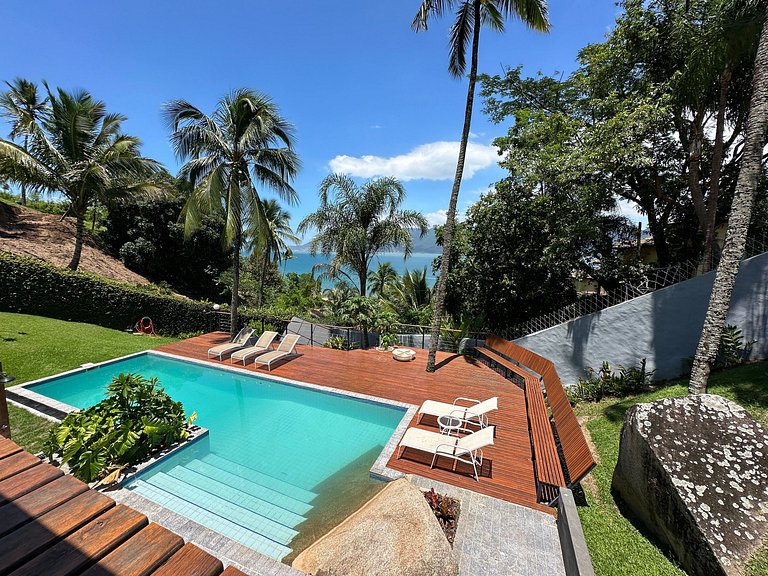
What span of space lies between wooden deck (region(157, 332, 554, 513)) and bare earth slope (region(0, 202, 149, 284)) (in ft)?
35.2

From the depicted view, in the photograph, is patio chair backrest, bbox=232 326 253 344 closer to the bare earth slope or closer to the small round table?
the small round table

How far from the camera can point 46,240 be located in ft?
59.5

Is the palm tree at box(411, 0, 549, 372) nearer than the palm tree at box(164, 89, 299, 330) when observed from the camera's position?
Yes

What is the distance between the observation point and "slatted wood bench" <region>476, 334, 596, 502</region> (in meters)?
4.60

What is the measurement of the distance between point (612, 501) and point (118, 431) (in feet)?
27.1

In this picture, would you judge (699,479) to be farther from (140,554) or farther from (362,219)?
(362,219)

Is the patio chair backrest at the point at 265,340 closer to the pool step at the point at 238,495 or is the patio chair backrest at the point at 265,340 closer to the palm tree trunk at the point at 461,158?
the palm tree trunk at the point at 461,158

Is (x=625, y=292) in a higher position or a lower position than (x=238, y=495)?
higher

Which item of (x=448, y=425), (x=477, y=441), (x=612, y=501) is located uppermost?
(x=477, y=441)

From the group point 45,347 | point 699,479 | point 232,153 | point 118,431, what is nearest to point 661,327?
point 699,479

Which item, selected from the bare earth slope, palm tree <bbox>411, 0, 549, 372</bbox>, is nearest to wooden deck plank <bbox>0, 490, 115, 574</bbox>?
palm tree <bbox>411, 0, 549, 372</bbox>

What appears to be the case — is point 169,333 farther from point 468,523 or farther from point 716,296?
point 716,296

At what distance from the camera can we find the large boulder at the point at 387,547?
132 inches

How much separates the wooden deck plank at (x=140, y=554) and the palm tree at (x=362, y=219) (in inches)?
559
